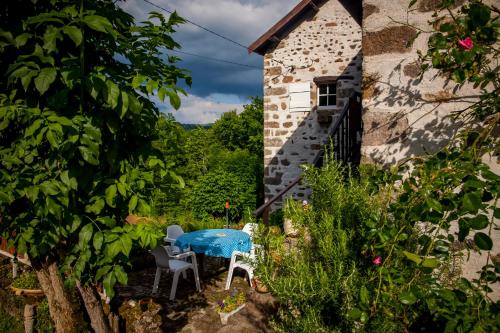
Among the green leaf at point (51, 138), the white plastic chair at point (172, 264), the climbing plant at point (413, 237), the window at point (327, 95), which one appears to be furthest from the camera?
the window at point (327, 95)

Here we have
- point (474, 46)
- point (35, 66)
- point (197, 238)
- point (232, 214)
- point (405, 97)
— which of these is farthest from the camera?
point (232, 214)

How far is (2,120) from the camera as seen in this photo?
1.75 meters

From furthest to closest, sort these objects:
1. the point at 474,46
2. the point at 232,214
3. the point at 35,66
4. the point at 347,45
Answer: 1. the point at 232,214
2. the point at 347,45
3. the point at 35,66
4. the point at 474,46

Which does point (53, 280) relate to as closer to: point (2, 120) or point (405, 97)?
point (2, 120)

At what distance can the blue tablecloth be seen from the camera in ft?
17.2

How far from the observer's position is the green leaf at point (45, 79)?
55.2 inches

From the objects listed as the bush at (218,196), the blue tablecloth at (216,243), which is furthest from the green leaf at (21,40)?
the bush at (218,196)

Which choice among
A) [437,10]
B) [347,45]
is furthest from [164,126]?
[347,45]

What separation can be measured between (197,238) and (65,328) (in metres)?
3.09

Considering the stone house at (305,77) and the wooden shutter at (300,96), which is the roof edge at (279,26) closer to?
the stone house at (305,77)

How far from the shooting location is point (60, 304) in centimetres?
259

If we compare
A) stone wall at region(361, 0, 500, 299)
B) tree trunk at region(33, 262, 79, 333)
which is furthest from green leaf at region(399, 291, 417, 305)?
tree trunk at region(33, 262, 79, 333)

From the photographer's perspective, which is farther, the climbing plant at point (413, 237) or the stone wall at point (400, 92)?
the stone wall at point (400, 92)

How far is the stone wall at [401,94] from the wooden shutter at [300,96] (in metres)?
6.10
